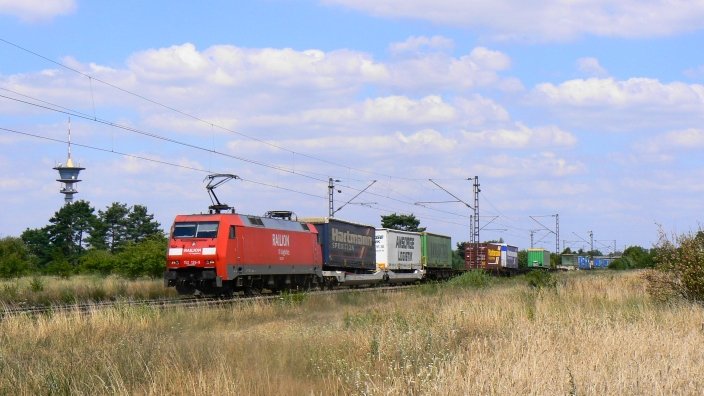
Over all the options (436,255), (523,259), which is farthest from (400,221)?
(436,255)

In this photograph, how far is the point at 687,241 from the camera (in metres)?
19.3

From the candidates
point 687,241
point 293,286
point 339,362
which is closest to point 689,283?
point 687,241

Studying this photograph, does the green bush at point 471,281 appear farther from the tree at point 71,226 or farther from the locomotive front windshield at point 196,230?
the tree at point 71,226

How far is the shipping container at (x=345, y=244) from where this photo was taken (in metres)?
38.7

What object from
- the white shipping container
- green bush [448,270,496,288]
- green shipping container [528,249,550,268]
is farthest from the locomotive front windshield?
green shipping container [528,249,550,268]

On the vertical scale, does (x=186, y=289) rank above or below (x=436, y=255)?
below

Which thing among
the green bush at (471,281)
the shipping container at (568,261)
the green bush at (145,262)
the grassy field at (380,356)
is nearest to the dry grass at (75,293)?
the grassy field at (380,356)

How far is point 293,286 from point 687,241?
1921cm

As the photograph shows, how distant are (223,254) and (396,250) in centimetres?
2074

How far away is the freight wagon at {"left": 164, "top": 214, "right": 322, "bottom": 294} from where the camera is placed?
27.9 metres

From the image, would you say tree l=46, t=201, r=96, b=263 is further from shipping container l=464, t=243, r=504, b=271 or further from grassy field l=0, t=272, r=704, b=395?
grassy field l=0, t=272, r=704, b=395

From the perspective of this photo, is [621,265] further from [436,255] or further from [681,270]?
[681,270]

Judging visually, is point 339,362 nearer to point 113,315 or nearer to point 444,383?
point 444,383

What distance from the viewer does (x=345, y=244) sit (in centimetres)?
4047
